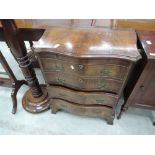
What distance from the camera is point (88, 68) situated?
1.05m

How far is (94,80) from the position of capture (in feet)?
3.80

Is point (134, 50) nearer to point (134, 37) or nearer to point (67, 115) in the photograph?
point (134, 37)

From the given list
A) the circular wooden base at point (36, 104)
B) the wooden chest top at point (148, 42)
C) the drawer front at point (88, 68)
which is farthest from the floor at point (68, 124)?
the wooden chest top at point (148, 42)

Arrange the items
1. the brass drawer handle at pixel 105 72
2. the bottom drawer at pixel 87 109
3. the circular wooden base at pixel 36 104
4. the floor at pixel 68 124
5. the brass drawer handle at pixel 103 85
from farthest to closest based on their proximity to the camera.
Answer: the circular wooden base at pixel 36 104, the floor at pixel 68 124, the bottom drawer at pixel 87 109, the brass drawer handle at pixel 103 85, the brass drawer handle at pixel 105 72

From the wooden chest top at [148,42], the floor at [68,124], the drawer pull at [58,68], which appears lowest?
the floor at [68,124]

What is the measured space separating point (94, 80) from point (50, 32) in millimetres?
493

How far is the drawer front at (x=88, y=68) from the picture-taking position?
1019 millimetres

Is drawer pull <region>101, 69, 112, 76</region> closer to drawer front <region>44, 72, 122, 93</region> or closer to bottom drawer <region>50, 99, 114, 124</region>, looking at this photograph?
drawer front <region>44, 72, 122, 93</region>

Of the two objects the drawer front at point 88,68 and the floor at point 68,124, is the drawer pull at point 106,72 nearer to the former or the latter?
the drawer front at point 88,68

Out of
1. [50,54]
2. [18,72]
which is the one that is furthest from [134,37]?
[18,72]
